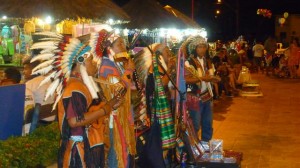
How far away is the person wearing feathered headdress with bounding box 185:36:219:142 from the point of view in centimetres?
690

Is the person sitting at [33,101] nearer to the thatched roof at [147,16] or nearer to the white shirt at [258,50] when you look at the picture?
the thatched roof at [147,16]

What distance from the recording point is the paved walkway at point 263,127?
727 centimetres

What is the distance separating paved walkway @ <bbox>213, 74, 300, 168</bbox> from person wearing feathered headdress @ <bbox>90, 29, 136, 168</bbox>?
2.62m

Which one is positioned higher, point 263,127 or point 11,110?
point 11,110

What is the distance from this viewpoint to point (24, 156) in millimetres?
5078

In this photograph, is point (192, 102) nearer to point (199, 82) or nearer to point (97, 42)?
point (199, 82)

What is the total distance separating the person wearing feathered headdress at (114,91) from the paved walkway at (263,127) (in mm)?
2618

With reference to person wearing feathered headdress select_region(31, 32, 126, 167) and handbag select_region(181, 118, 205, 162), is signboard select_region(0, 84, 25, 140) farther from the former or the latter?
handbag select_region(181, 118, 205, 162)

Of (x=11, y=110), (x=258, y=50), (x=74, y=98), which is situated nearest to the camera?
(x=74, y=98)

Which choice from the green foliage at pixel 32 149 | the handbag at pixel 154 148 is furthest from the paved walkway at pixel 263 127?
the green foliage at pixel 32 149

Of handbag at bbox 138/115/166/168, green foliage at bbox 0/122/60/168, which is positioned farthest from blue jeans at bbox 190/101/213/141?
green foliage at bbox 0/122/60/168

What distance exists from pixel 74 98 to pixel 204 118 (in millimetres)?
3732

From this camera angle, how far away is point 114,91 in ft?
14.9

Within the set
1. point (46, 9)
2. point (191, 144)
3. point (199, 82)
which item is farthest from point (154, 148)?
point (46, 9)
